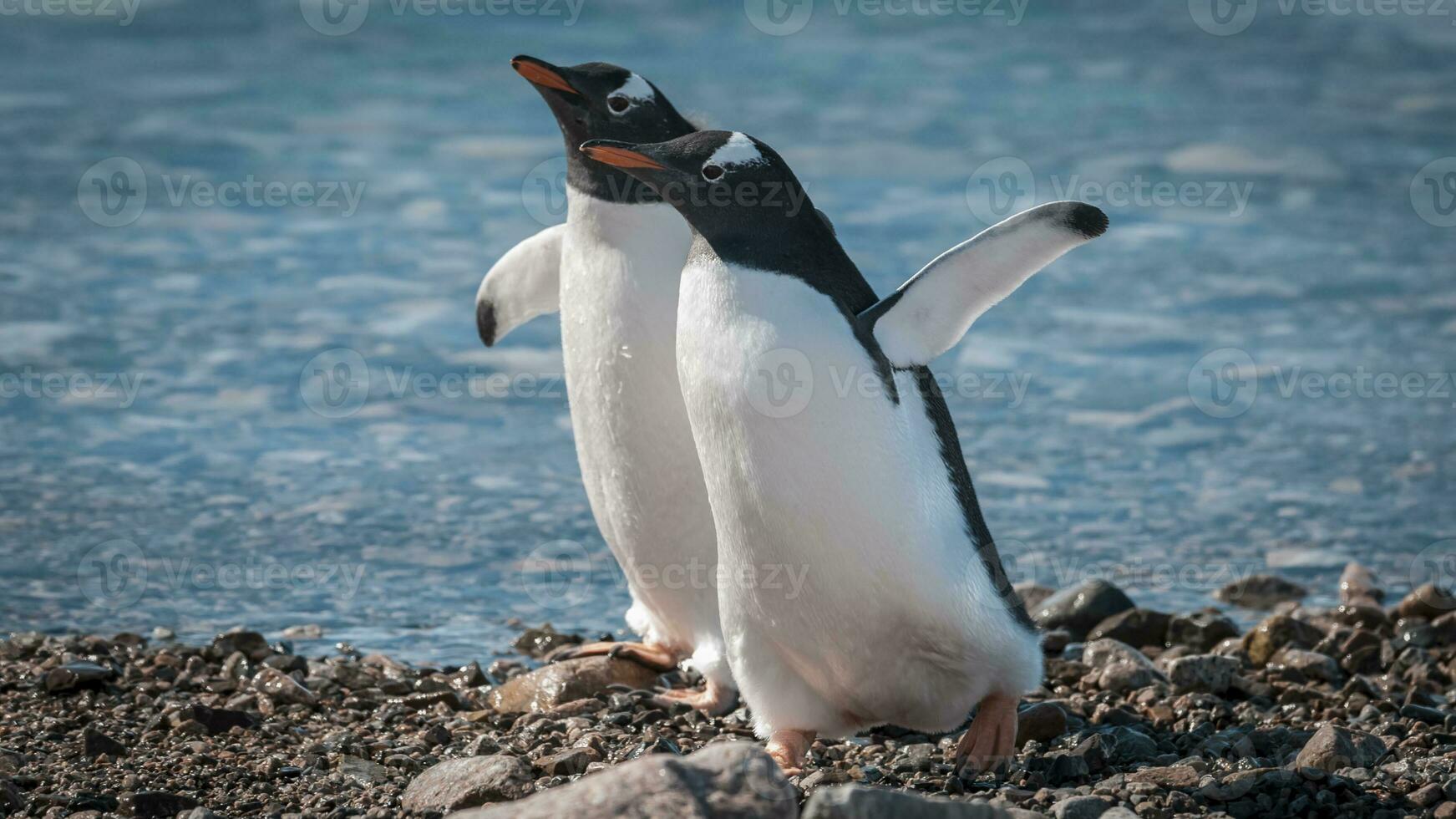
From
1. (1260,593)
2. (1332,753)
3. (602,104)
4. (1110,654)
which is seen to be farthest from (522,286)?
(1332,753)

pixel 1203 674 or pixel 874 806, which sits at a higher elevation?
pixel 874 806

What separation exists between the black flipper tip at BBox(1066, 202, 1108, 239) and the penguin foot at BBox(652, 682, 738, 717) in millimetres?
1540

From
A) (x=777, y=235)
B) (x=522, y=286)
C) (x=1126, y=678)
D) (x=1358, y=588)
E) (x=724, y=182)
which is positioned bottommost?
(x=1126, y=678)

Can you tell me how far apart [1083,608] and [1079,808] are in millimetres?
1955

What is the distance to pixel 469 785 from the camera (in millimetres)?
3395

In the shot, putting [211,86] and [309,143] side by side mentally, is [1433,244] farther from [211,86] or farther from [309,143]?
[211,86]

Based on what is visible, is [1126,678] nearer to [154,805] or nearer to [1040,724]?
[1040,724]

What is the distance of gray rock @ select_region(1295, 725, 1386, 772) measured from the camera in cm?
356

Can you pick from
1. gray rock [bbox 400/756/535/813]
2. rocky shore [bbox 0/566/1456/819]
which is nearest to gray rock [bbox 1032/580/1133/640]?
rocky shore [bbox 0/566/1456/819]

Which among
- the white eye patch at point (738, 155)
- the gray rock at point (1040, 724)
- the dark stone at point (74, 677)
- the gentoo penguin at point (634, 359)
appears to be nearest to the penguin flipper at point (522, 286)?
the gentoo penguin at point (634, 359)

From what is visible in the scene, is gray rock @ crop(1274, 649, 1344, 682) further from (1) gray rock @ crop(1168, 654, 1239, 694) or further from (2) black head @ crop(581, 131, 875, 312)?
(2) black head @ crop(581, 131, 875, 312)

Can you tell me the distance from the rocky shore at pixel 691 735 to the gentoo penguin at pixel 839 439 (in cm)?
24

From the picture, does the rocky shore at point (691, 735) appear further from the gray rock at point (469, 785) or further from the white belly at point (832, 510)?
the white belly at point (832, 510)

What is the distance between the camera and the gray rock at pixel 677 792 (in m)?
2.63
